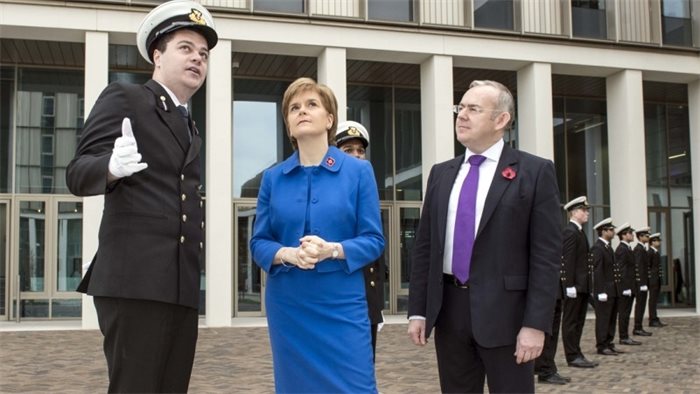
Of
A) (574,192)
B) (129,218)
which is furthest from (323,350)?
(574,192)

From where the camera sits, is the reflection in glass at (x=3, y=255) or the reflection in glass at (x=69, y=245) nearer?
the reflection in glass at (x=3, y=255)

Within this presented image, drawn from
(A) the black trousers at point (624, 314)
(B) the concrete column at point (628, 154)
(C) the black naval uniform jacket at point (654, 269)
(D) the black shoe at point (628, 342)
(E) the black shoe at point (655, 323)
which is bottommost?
(E) the black shoe at point (655, 323)

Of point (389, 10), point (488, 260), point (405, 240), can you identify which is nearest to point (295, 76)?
point (389, 10)

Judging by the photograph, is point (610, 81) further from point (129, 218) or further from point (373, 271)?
point (129, 218)

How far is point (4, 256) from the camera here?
622 inches

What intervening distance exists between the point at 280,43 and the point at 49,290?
7435 millimetres

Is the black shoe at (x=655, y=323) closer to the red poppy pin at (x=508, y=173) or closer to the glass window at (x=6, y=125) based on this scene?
the red poppy pin at (x=508, y=173)

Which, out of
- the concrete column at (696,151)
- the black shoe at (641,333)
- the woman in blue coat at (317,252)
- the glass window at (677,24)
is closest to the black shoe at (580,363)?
the black shoe at (641,333)

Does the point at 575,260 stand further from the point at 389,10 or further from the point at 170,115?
the point at 389,10

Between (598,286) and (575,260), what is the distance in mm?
2033

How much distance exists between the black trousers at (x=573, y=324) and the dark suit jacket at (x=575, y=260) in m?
0.16

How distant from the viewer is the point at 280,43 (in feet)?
49.2

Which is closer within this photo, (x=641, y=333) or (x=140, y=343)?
(x=140, y=343)

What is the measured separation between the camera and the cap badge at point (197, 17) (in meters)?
2.83
